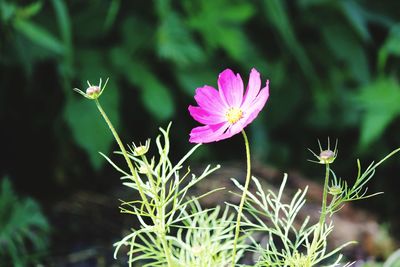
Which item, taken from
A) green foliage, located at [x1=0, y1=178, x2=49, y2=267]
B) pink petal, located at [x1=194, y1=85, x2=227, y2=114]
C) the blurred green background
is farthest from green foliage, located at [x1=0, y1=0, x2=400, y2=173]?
pink petal, located at [x1=194, y1=85, x2=227, y2=114]

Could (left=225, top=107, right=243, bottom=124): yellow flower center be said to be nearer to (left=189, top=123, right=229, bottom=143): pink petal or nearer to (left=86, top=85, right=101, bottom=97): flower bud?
(left=189, top=123, right=229, bottom=143): pink petal

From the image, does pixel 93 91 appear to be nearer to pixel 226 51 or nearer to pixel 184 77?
pixel 184 77

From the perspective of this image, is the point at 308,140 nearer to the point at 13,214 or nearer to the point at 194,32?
the point at 194,32

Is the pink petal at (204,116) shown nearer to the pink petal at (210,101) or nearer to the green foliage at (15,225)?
the pink petal at (210,101)

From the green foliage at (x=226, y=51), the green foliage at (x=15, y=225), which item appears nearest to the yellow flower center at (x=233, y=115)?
the green foliage at (x=15, y=225)

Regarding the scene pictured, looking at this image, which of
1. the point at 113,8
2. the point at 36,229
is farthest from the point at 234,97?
the point at 113,8

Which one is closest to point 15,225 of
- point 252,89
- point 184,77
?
point 184,77

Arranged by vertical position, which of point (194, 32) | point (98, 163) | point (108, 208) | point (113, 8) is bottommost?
point (108, 208)
